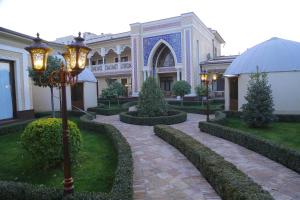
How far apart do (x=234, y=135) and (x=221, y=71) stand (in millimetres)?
20176

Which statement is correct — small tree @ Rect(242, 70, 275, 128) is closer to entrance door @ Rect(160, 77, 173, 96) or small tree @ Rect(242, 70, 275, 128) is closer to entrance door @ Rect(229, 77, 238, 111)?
entrance door @ Rect(229, 77, 238, 111)

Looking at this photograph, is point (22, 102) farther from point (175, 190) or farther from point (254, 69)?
point (254, 69)

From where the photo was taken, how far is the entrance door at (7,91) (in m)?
13.4

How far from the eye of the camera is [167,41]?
28.2m

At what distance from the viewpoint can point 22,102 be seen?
1441 cm

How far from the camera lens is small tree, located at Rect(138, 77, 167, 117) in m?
14.6

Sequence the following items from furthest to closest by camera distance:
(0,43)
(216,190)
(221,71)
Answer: (221,71) → (0,43) → (216,190)

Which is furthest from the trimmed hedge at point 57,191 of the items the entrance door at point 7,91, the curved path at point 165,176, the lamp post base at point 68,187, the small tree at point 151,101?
the entrance door at point 7,91

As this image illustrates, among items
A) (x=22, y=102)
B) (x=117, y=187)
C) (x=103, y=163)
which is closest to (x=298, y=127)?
(x=103, y=163)

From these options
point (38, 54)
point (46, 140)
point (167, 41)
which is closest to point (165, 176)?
point (46, 140)

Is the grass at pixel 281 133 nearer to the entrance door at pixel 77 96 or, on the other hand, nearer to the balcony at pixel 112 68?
the entrance door at pixel 77 96

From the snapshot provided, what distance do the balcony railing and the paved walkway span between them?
24.6m

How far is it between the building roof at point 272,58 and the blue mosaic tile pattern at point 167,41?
11.9m

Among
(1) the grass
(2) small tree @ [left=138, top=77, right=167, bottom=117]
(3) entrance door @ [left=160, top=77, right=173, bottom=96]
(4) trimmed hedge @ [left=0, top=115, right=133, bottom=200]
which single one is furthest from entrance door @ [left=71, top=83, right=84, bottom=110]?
(4) trimmed hedge @ [left=0, top=115, right=133, bottom=200]
